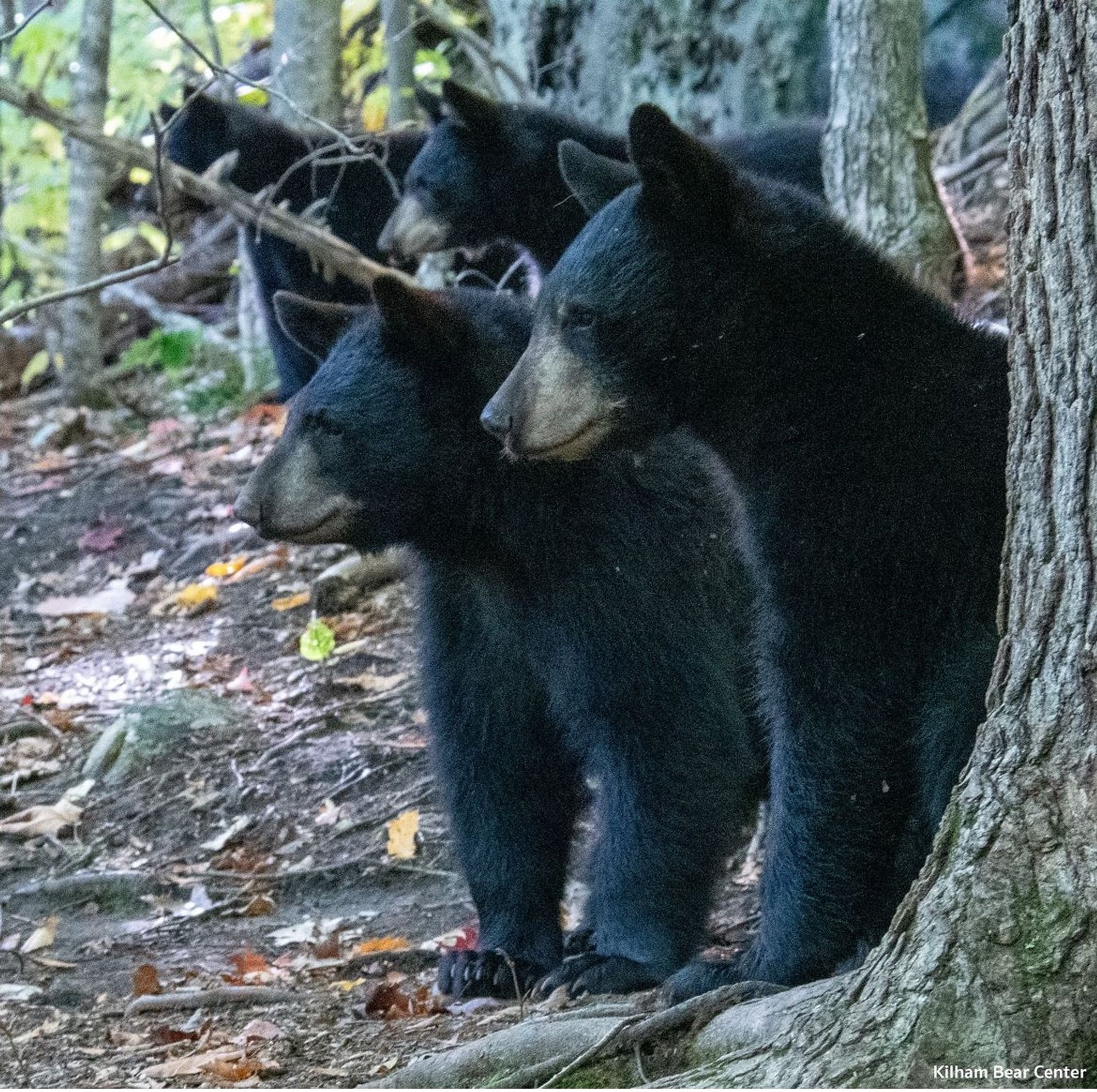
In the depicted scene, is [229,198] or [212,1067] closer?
[212,1067]

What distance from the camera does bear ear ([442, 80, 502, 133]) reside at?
899 cm

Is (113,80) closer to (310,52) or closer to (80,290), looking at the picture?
(310,52)

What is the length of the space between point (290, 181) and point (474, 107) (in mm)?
2680

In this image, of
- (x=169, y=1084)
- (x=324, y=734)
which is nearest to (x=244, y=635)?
(x=324, y=734)

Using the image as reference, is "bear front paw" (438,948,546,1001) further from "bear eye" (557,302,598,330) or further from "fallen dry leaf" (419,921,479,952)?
"bear eye" (557,302,598,330)

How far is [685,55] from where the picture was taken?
31.8 feet

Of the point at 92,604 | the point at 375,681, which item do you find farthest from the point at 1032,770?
the point at 92,604

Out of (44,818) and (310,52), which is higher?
(310,52)

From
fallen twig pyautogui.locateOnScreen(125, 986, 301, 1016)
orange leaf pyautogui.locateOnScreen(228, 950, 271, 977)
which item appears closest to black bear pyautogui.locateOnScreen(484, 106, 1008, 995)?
fallen twig pyautogui.locateOnScreen(125, 986, 301, 1016)

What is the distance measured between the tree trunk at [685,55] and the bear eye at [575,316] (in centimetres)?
605

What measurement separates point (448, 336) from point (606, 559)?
786mm

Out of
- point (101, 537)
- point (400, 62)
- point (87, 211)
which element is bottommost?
point (101, 537)

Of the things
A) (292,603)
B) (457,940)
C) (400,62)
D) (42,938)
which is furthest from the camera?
(400,62)

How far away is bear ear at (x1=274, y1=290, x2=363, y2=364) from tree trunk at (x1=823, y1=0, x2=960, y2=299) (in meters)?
2.43
